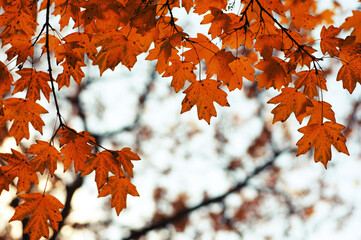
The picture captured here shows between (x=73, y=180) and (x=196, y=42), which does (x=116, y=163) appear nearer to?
(x=196, y=42)

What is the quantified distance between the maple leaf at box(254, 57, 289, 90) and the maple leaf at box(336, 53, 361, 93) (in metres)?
0.30

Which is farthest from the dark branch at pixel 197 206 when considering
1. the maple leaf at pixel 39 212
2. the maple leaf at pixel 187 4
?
the maple leaf at pixel 187 4

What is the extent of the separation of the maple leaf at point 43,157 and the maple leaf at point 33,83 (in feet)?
0.91

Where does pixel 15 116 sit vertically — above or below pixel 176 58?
below

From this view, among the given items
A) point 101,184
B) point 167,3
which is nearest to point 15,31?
point 167,3

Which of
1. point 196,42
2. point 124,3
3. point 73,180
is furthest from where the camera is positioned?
point 73,180

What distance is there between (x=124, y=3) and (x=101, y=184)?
1012mm

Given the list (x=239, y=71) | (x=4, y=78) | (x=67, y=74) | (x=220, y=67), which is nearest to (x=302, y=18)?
(x=239, y=71)

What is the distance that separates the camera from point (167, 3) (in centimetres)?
164

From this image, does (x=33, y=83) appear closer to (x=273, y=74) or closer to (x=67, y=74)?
(x=67, y=74)

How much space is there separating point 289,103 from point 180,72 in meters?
0.61

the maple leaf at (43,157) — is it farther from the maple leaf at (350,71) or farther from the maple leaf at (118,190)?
the maple leaf at (350,71)

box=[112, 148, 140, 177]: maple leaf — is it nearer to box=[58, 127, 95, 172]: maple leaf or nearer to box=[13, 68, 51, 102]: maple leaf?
box=[58, 127, 95, 172]: maple leaf

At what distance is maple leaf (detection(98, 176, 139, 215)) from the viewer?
5.65 ft
